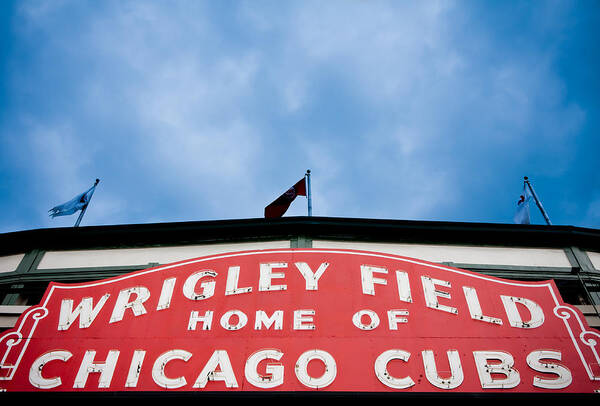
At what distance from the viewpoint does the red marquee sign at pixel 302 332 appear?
5906 millimetres

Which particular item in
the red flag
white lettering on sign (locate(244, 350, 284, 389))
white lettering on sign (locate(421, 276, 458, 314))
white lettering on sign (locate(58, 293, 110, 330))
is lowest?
white lettering on sign (locate(244, 350, 284, 389))

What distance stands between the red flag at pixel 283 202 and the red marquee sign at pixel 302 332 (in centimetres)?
328

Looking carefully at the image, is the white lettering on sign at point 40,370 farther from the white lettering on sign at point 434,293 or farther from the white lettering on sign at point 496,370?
the white lettering on sign at point 496,370

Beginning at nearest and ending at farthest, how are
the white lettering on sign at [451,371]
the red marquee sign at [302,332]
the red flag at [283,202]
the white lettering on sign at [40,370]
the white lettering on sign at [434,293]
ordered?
the white lettering on sign at [451,371], the red marquee sign at [302,332], the white lettering on sign at [40,370], the white lettering on sign at [434,293], the red flag at [283,202]

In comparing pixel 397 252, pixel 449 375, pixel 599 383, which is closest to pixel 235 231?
pixel 397 252

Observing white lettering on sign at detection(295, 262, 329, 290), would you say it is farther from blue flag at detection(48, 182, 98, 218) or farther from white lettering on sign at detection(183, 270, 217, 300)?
blue flag at detection(48, 182, 98, 218)

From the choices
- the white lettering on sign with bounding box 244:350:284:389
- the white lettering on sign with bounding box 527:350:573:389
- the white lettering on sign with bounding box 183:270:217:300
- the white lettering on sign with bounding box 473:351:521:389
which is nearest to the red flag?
the white lettering on sign with bounding box 183:270:217:300

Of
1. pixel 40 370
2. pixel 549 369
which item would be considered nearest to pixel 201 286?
pixel 40 370

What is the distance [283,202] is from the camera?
11039mm

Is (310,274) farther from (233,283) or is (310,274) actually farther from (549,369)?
(549,369)

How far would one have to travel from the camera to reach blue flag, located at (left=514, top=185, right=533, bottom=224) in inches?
436

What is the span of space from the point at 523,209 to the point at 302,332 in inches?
330

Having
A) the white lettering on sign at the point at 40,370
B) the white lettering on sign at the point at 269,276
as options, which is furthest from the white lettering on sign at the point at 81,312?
the white lettering on sign at the point at 269,276

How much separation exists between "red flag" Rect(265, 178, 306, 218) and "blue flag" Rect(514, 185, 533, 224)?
20.8 feet
